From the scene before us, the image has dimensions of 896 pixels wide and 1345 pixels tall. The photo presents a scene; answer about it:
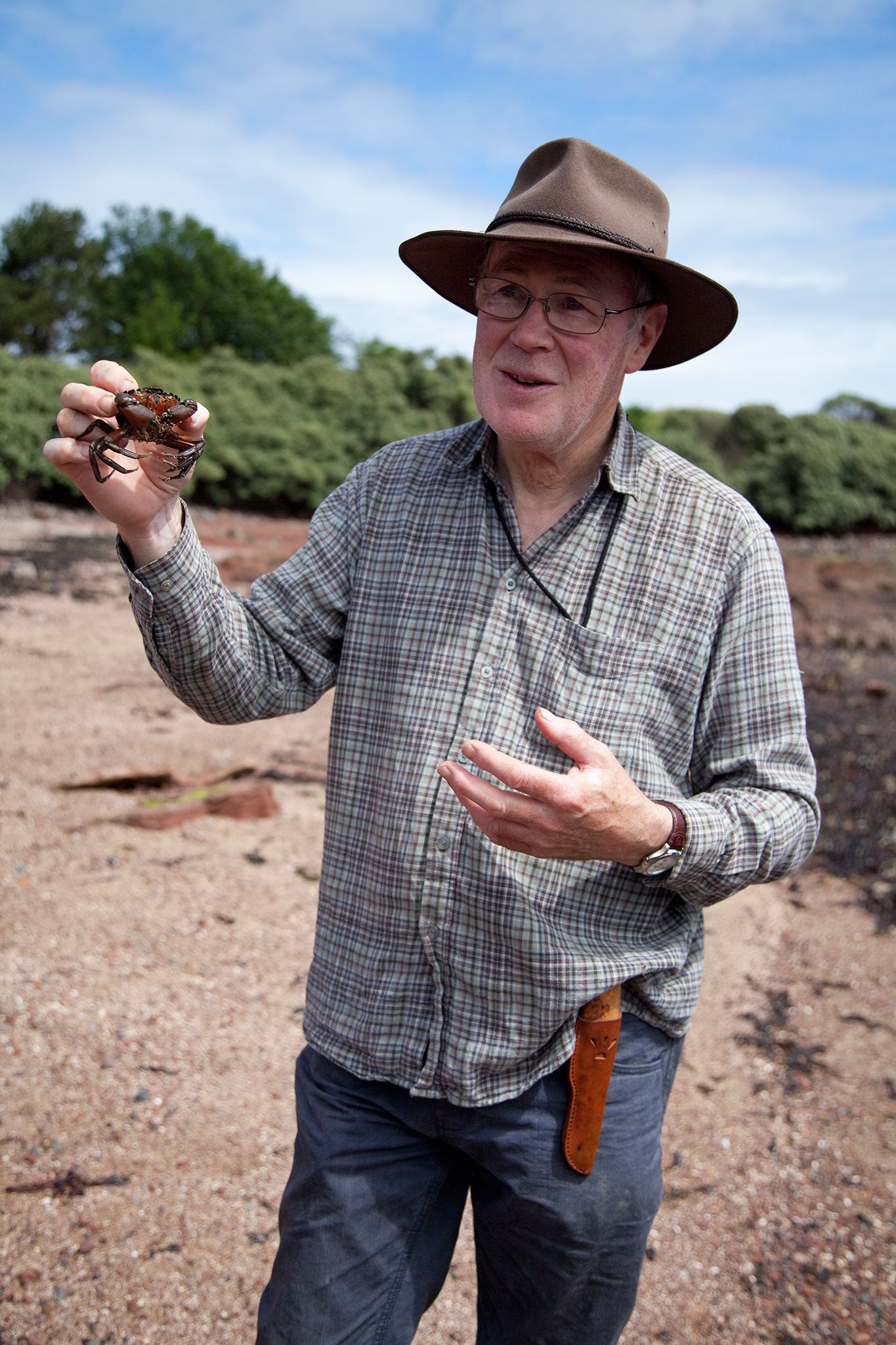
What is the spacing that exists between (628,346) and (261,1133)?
2.73 meters

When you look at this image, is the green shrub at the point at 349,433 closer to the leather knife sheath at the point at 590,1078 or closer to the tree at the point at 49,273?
the leather knife sheath at the point at 590,1078

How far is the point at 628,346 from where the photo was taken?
2.04 m

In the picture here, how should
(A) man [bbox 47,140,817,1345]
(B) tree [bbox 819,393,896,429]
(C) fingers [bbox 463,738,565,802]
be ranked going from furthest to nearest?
(B) tree [bbox 819,393,896,429], (A) man [bbox 47,140,817,1345], (C) fingers [bbox 463,738,565,802]

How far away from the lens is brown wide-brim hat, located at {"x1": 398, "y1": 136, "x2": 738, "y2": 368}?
185cm

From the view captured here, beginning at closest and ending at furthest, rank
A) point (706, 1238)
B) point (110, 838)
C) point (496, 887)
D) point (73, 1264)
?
point (496, 887) → point (73, 1264) → point (706, 1238) → point (110, 838)

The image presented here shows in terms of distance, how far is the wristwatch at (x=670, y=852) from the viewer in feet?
5.62

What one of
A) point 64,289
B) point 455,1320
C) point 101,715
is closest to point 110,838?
point 101,715

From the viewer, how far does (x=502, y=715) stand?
1.91 m

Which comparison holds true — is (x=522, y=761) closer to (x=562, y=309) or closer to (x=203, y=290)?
(x=562, y=309)

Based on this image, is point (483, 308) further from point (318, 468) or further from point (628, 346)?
point (318, 468)

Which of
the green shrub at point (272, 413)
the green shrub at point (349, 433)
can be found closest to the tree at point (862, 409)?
the green shrub at point (349, 433)

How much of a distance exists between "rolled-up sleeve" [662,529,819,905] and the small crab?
3.41 feet

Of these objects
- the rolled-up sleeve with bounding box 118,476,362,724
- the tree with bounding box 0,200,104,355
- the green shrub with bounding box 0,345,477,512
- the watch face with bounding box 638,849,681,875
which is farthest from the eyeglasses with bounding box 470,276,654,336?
the tree with bounding box 0,200,104,355

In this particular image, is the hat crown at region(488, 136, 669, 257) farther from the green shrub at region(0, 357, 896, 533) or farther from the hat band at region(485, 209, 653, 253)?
the green shrub at region(0, 357, 896, 533)
